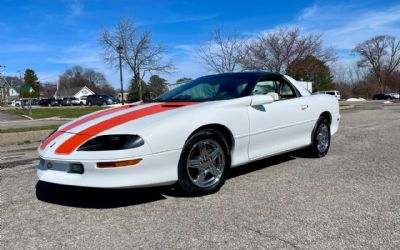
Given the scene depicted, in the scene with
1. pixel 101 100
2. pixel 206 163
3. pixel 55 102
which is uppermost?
pixel 55 102

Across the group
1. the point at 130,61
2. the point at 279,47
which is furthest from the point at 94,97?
the point at 279,47

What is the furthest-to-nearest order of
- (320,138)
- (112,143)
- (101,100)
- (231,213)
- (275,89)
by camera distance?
(101,100) → (320,138) → (275,89) → (112,143) → (231,213)

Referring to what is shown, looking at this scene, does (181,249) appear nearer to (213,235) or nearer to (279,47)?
(213,235)

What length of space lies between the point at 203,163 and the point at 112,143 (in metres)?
0.98

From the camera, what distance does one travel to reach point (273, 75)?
207 inches

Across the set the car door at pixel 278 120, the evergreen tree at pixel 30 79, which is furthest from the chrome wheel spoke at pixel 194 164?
the evergreen tree at pixel 30 79

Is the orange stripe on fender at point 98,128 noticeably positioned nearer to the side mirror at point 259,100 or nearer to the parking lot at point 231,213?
the parking lot at point 231,213

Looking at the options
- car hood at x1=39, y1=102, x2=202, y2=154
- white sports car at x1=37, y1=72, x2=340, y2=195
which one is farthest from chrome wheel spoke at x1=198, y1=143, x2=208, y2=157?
car hood at x1=39, y1=102, x2=202, y2=154

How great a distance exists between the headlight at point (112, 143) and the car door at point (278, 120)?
1.49 m

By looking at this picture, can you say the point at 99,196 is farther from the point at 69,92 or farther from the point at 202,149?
the point at 69,92

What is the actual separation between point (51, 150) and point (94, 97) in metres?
49.1

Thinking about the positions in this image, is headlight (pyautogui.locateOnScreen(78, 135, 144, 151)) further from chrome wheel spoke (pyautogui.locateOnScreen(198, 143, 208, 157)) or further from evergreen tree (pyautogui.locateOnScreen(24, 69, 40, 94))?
evergreen tree (pyautogui.locateOnScreen(24, 69, 40, 94))

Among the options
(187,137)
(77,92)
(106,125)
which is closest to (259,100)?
(187,137)

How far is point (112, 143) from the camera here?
353 centimetres
